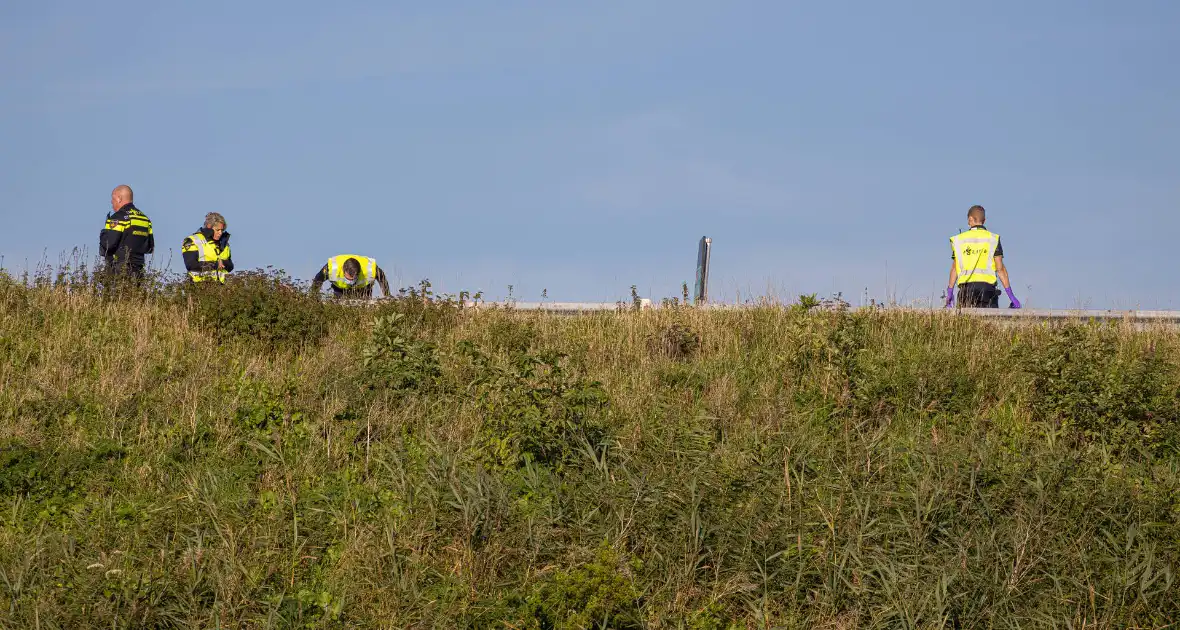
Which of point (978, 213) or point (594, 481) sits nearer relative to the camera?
point (594, 481)

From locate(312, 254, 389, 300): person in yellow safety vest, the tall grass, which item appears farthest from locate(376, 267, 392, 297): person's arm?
the tall grass

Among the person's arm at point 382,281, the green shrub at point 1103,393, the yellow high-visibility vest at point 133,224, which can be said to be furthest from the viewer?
the yellow high-visibility vest at point 133,224

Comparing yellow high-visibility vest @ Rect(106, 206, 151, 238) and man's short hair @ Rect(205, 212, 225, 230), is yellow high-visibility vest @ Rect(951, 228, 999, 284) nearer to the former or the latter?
man's short hair @ Rect(205, 212, 225, 230)

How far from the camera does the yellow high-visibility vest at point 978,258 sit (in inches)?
617

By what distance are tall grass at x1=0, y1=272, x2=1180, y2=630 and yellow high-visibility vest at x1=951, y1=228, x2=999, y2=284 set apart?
3.58 m

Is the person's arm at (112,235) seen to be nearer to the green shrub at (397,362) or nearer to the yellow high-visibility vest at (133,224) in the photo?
the yellow high-visibility vest at (133,224)

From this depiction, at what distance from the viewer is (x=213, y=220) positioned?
53.9ft

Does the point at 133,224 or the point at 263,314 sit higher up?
the point at 133,224

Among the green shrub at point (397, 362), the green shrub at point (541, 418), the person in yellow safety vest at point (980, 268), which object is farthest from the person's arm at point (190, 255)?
the person in yellow safety vest at point (980, 268)

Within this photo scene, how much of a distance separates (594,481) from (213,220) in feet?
31.4

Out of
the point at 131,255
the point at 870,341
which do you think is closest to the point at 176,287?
the point at 131,255

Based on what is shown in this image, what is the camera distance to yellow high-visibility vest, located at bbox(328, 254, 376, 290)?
15836 millimetres

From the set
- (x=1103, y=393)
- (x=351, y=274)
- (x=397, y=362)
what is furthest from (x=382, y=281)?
(x=1103, y=393)

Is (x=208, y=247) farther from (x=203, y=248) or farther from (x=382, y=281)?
(x=382, y=281)
